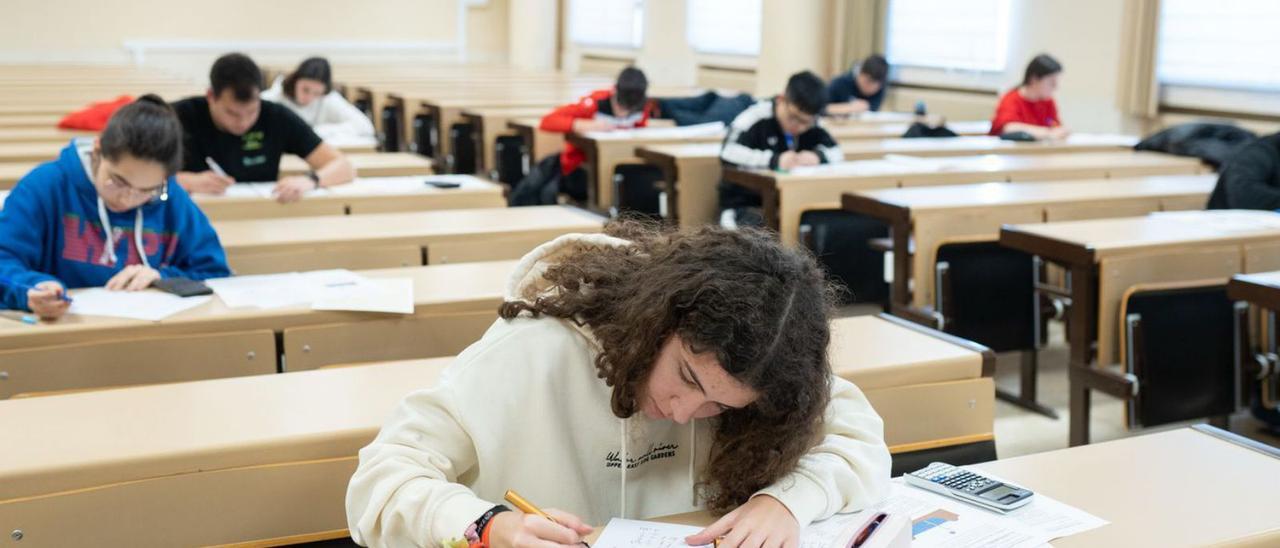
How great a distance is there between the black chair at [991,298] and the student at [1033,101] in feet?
9.55

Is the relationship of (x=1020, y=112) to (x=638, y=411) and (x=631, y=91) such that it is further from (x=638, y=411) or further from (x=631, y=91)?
(x=638, y=411)

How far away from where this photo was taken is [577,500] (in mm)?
1513

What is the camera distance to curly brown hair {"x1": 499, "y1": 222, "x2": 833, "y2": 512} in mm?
1284

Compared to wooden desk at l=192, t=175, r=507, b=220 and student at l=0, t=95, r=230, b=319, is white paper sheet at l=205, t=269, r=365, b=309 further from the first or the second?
wooden desk at l=192, t=175, r=507, b=220

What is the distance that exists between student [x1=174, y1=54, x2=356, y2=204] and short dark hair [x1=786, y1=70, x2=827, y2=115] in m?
1.89

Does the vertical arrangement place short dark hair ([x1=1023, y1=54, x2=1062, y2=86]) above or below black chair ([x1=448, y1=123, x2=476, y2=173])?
above

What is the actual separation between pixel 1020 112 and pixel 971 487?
5728mm

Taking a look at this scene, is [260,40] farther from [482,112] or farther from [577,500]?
[577,500]

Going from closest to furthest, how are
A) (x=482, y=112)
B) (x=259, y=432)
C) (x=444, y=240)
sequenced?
(x=259, y=432), (x=444, y=240), (x=482, y=112)

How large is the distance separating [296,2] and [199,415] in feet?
46.7

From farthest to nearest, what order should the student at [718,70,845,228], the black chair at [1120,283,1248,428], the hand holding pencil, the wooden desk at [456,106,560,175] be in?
1. the wooden desk at [456,106,560,175]
2. the student at [718,70,845,228]
3. the black chair at [1120,283,1248,428]
4. the hand holding pencil

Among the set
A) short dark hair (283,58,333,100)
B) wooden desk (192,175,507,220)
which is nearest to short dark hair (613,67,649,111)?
short dark hair (283,58,333,100)

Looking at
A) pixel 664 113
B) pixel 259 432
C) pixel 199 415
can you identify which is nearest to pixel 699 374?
pixel 259 432

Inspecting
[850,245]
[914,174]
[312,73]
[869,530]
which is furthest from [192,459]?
[312,73]
